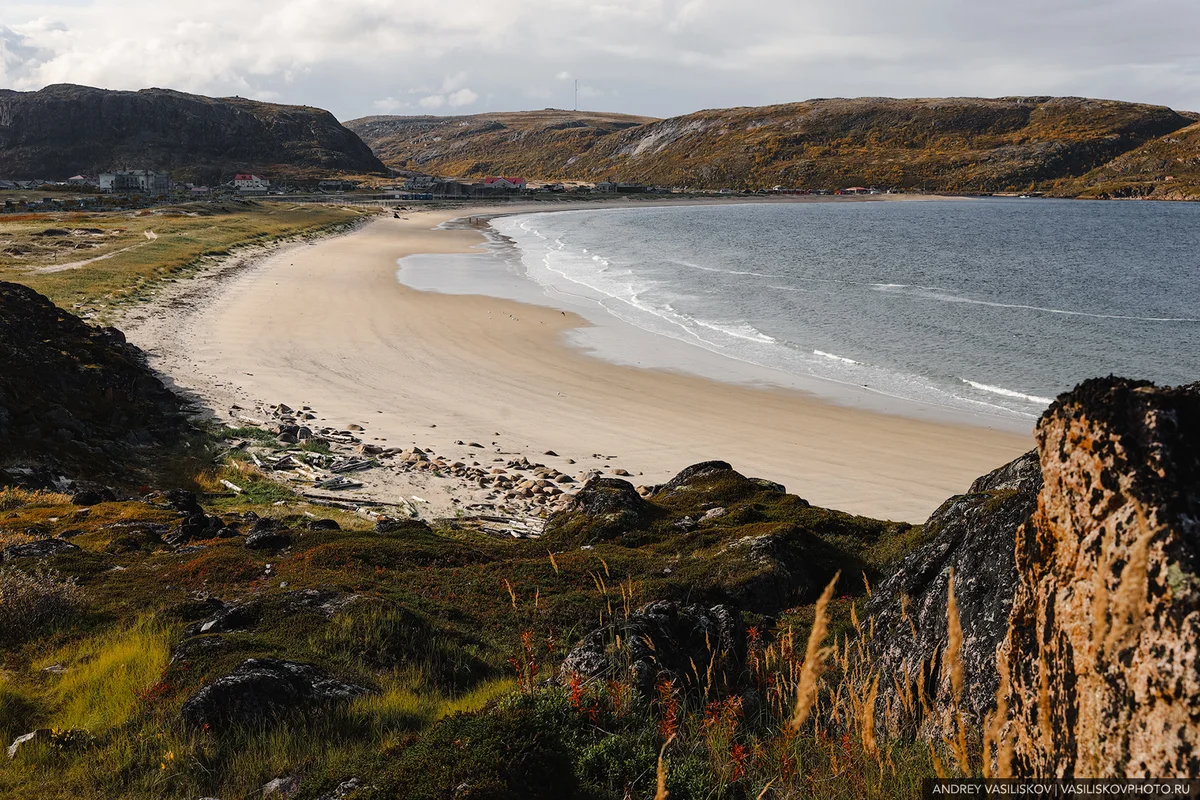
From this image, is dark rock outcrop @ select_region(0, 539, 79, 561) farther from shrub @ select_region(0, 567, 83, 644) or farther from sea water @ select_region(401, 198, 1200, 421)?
sea water @ select_region(401, 198, 1200, 421)

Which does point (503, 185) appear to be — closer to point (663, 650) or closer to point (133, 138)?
point (133, 138)

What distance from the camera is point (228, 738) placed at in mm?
5098

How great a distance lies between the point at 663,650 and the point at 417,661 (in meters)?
2.30

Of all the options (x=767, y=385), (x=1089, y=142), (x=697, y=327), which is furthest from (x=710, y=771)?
(x=1089, y=142)

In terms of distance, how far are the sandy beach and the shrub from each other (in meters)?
8.44

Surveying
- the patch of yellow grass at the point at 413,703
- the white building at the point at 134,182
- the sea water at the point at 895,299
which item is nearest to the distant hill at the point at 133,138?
the white building at the point at 134,182

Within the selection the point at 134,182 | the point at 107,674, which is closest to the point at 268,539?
the point at 107,674

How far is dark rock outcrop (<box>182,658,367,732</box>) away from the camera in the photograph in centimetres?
524

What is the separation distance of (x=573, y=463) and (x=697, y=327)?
1970cm

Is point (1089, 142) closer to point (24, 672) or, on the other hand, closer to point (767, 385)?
point (767, 385)

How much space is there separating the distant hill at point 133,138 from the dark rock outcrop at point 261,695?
183 metres

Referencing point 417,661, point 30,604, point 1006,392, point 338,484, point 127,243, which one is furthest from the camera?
point 127,243

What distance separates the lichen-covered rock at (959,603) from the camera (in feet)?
15.2

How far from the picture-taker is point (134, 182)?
133m
